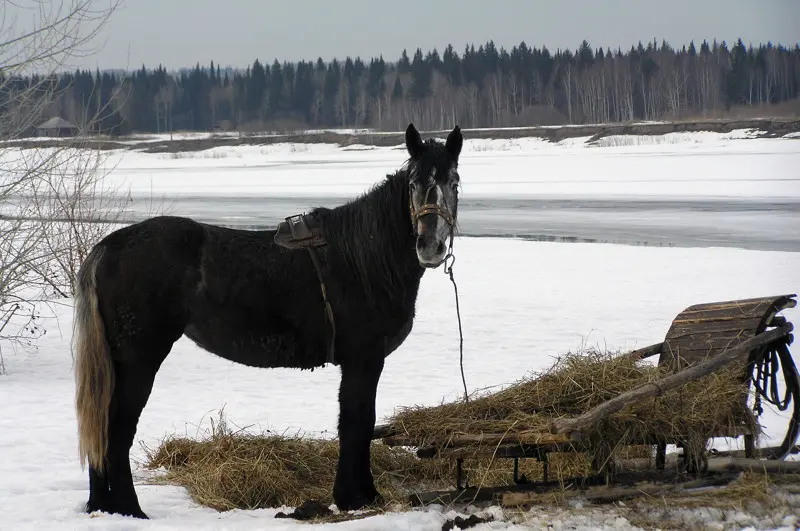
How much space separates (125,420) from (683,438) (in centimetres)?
300

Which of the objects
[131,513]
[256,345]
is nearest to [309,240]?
[256,345]

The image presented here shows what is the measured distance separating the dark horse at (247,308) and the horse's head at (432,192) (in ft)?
0.04

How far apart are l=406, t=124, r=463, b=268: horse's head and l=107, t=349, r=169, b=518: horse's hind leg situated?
1.60 metres

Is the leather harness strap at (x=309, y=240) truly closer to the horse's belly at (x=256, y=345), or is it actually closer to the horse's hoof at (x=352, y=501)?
the horse's belly at (x=256, y=345)

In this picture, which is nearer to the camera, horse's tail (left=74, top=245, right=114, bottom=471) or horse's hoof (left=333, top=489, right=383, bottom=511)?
horse's tail (left=74, top=245, right=114, bottom=471)

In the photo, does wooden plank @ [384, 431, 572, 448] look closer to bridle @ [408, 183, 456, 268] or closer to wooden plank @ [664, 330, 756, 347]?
bridle @ [408, 183, 456, 268]

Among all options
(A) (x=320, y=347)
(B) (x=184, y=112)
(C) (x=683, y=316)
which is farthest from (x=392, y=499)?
(B) (x=184, y=112)

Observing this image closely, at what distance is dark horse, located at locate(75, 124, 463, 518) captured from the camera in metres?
4.33

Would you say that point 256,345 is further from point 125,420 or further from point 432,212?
point 432,212

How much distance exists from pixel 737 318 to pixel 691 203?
56.5 feet

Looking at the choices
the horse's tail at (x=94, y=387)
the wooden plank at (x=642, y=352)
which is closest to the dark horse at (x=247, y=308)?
the horse's tail at (x=94, y=387)

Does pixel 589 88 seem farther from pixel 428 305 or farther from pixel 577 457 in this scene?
pixel 577 457

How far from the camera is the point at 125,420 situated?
4.38 metres

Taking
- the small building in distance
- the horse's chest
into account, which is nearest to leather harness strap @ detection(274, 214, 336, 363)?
the horse's chest
